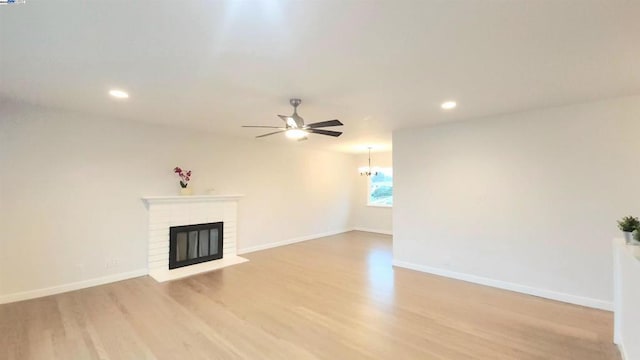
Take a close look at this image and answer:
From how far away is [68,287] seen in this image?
4.04 meters

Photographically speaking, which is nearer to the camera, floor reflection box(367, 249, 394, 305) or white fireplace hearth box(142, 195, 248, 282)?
floor reflection box(367, 249, 394, 305)

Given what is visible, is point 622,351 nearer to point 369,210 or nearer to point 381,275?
point 381,275

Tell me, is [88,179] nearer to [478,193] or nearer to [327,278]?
[327,278]

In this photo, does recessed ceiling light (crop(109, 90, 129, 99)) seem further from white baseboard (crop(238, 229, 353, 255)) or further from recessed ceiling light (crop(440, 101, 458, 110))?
recessed ceiling light (crop(440, 101, 458, 110))

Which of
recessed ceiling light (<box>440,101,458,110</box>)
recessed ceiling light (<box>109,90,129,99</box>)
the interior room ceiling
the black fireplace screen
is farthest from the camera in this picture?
the black fireplace screen

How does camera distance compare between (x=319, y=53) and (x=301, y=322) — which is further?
(x=301, y=322)

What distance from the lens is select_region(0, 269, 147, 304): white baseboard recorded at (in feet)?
12.0

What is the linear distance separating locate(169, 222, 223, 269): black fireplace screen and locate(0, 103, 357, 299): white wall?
46 centimetres

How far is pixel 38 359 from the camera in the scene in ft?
8.02

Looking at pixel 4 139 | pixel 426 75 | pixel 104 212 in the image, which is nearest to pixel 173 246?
pixel 104 212

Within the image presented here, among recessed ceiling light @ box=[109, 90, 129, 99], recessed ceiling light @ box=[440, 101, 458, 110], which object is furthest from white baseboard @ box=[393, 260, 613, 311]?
recessed ceiling light @ box=[109, 90, 129, 99]

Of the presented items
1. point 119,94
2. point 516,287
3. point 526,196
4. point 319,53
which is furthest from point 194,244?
point 526,196

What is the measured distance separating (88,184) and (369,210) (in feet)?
22.9

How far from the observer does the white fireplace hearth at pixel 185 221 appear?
483 centimetres
